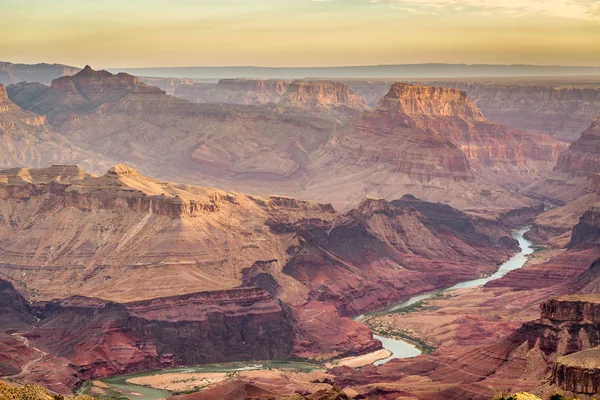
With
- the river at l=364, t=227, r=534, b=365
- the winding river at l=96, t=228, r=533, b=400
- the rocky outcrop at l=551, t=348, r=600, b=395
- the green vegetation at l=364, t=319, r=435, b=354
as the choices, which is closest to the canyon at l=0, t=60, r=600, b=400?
the rocky outcrop at l=551, t=348, r=600, b=395

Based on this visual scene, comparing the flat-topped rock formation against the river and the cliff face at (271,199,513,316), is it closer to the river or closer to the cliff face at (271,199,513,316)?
the river

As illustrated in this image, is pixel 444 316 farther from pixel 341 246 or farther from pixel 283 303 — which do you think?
pixel 341 246

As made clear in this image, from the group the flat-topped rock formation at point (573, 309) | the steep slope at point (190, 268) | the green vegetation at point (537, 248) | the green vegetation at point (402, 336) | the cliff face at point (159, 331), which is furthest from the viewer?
the green vegetation at point (537, 248)

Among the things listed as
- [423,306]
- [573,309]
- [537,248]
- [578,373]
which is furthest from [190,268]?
[537,248]

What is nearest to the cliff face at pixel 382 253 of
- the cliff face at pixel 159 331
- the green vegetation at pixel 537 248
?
the green vegetation at pixel 537 248

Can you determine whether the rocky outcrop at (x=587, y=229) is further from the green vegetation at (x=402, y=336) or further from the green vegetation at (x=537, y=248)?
the green vegetation at (x=402, y=336)

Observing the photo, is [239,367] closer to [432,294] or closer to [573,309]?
[573,309]

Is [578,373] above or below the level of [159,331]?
above

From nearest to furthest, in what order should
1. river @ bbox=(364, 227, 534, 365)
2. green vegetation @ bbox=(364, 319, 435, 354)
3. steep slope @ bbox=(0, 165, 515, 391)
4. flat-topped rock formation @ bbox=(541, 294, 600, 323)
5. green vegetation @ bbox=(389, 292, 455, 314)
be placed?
flat-topped rock formation @ bbox=(541, 294, 600, 323)
steep slope @ bbox=(0, 165, 515, 391)
river @ bbox=(364, 227, 534, 365)
green vegetation @ bbox=(364, 319, 435, 354)
green vegetation @ bbox=(389, 292, 455, 314)
